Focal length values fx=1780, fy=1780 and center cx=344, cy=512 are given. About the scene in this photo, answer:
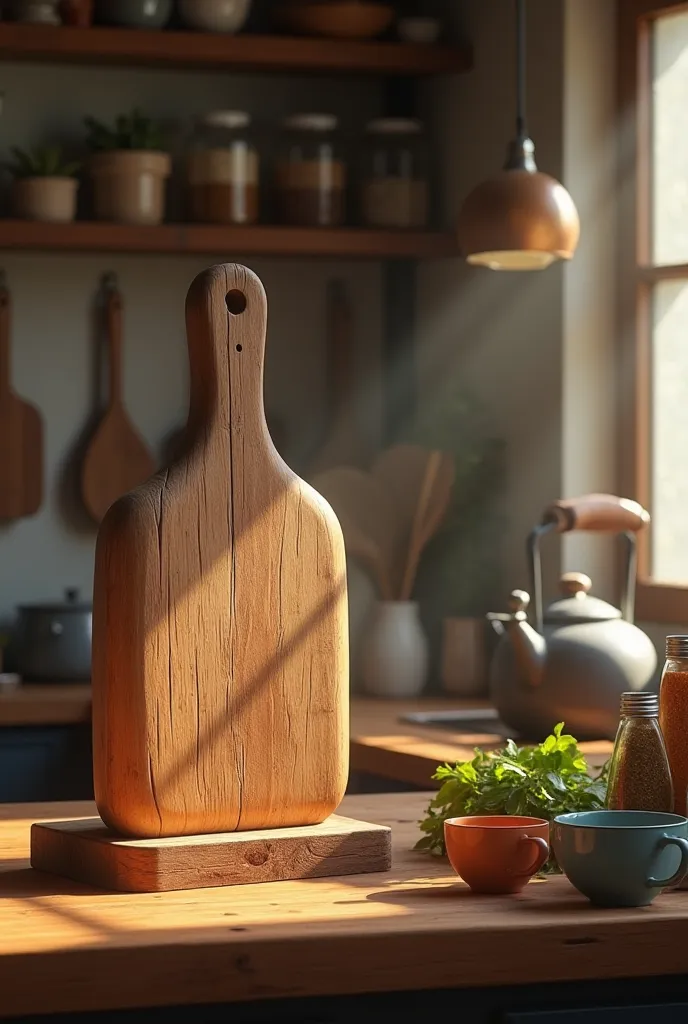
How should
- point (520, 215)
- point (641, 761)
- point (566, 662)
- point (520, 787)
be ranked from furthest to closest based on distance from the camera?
point (520, 215) → point (566, 662) → point (520, 787) → point (641, 761)

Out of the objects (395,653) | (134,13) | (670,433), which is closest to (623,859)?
(670,433)

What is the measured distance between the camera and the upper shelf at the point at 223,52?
144 inches

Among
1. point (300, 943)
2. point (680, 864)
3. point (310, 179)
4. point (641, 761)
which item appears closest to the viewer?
point (300, 943)

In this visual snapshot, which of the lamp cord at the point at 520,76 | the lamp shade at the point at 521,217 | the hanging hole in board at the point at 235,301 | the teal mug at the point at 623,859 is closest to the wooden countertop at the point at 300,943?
the teal mug at the point at 623,859

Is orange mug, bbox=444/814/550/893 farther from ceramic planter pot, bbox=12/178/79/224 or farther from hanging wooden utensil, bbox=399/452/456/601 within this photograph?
ceramic planter pot, bbox=12/178/79/224

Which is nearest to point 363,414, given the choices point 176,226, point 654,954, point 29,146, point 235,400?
point 176,226

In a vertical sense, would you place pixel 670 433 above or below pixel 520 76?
below

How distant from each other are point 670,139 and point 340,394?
3.45ft

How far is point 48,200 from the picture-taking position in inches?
148

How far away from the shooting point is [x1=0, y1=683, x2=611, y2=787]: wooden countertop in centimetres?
278

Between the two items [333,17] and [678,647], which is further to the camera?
[333,17]

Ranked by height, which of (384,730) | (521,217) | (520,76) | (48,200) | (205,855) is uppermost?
(520,76)

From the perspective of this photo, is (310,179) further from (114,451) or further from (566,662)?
(566,662)


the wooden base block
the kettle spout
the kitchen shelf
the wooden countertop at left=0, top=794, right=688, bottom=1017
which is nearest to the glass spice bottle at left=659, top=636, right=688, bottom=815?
the wooden countertop at left=0, top=794, right=688, bottom=1017
